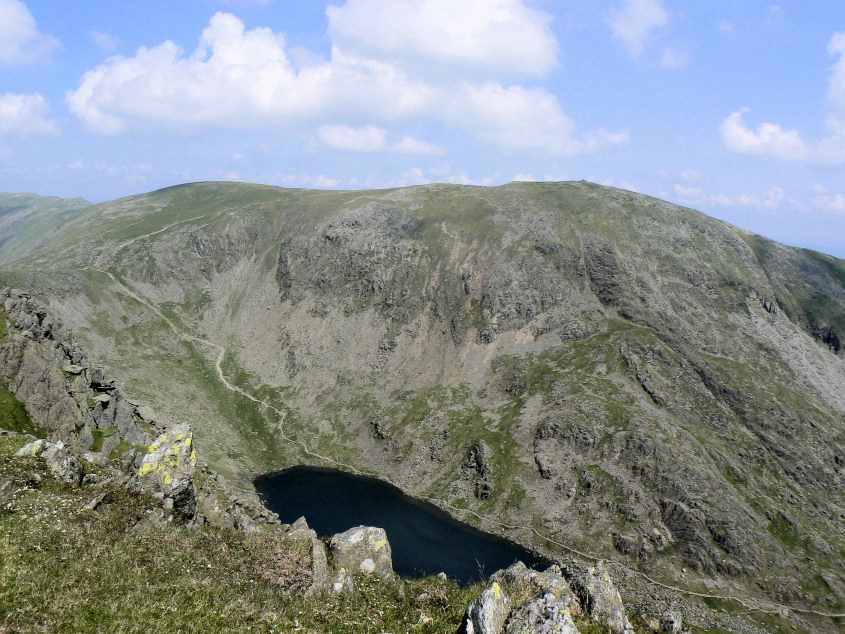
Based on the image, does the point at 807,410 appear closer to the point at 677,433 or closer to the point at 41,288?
the point at 677,433

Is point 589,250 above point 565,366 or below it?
above

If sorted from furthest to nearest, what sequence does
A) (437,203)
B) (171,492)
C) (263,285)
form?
1. (437,203)
2. (263,285)
3. (171,492)

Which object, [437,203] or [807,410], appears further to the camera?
[437,203]

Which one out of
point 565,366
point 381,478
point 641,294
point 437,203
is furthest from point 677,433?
point 437,203

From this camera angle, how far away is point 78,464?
23.9m

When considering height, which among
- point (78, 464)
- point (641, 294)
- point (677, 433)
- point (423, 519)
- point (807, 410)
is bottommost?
point (423, 519)

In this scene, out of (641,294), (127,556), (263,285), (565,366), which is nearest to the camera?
(127,556)

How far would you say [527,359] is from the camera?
133m

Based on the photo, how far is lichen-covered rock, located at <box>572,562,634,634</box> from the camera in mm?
16469

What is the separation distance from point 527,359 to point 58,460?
120664mm

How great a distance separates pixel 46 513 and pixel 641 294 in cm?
14773

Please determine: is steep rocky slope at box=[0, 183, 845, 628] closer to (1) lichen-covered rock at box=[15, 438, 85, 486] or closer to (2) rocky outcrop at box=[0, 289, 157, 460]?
(2) rocky outcrop at box=[0, 289, 157, 460]

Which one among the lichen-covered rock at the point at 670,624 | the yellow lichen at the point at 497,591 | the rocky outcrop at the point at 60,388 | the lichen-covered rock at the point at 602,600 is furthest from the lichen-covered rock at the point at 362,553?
the rocky outcrop at the point at 60,388

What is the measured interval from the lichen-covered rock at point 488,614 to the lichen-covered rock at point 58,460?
67.9 feet
